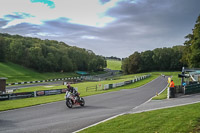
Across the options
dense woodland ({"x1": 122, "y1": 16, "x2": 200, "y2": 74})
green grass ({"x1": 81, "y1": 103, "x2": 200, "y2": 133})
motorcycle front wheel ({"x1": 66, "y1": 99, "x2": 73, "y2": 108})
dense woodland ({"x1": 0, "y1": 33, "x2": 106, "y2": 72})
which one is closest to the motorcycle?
motorcycle front wheel ({"x1": 66, "y1": 99, "x2": 73, "y2": 108})

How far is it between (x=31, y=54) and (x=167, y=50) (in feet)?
275

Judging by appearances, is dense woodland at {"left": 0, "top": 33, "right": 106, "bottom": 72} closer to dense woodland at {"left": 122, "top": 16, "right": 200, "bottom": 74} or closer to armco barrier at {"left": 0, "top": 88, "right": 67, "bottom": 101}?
dense woodland at {"left": 122, "top": 16, "right": 200, "bottom": 74}

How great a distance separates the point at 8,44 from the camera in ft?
297

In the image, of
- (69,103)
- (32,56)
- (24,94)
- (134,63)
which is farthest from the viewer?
(134,63)

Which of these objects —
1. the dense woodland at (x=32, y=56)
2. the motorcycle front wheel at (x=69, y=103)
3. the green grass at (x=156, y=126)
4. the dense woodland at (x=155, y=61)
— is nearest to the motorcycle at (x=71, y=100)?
the motorcycle front wheel at (x=69, y=103)

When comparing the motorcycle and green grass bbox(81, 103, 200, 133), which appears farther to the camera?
the motorcycle

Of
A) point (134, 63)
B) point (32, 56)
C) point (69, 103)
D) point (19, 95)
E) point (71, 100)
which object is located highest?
point (32, 56)

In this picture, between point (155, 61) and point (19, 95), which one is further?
point (155, 61)

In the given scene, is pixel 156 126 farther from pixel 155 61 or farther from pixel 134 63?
pixel 155 61

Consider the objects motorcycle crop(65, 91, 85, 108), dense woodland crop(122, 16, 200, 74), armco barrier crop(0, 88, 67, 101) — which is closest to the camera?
motorcycle crop(65, 91, 85, 108)

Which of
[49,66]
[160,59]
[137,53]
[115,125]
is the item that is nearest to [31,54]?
[49,66]

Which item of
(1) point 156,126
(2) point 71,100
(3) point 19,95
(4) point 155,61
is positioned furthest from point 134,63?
(1) point 156,126

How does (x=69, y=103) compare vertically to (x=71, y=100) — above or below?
below

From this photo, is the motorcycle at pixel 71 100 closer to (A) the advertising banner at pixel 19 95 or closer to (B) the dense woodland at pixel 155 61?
(A) the advertising banner at pixel 19 95
